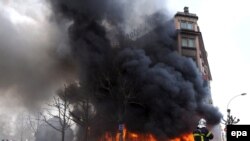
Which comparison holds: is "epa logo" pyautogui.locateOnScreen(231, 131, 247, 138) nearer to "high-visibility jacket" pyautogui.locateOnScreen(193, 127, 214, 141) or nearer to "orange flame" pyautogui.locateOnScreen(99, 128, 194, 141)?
"high-visibility jacket" pyautogui.locateOnScreen(193, 127, 214, 141)

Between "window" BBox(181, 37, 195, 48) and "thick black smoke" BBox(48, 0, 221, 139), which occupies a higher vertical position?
"window" BBox(181, 37, 195, 48)

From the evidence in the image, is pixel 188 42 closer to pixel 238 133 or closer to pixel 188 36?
pixel 188 36

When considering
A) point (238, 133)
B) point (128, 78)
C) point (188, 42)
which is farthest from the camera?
point (188, 42)

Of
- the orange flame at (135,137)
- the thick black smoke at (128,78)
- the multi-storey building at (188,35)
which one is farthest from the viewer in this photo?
the multi-storey building at (188,35)

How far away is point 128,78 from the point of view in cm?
3897

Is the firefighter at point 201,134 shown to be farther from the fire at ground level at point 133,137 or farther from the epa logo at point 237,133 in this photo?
the fire at ground level at point 133,137

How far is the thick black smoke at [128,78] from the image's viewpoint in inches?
1457

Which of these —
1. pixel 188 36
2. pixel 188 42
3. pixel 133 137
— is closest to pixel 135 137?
pixel 133 137

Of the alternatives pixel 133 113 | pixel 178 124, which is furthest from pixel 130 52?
pixel 178 124

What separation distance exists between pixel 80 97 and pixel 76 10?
11.3m

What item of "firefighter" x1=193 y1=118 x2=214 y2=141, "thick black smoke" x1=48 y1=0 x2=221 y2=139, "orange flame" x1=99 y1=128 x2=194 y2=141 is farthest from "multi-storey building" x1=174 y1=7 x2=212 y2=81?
"firefighter" x1=193 y1=118 x2=214 y2=141

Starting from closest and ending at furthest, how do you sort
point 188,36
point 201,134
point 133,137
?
point 201,134, point 133,137, point 188,36

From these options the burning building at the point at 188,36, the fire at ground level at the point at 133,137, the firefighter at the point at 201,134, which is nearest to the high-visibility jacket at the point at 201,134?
the firefighter at the point at 201,134

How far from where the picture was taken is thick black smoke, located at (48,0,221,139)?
1457 inches
